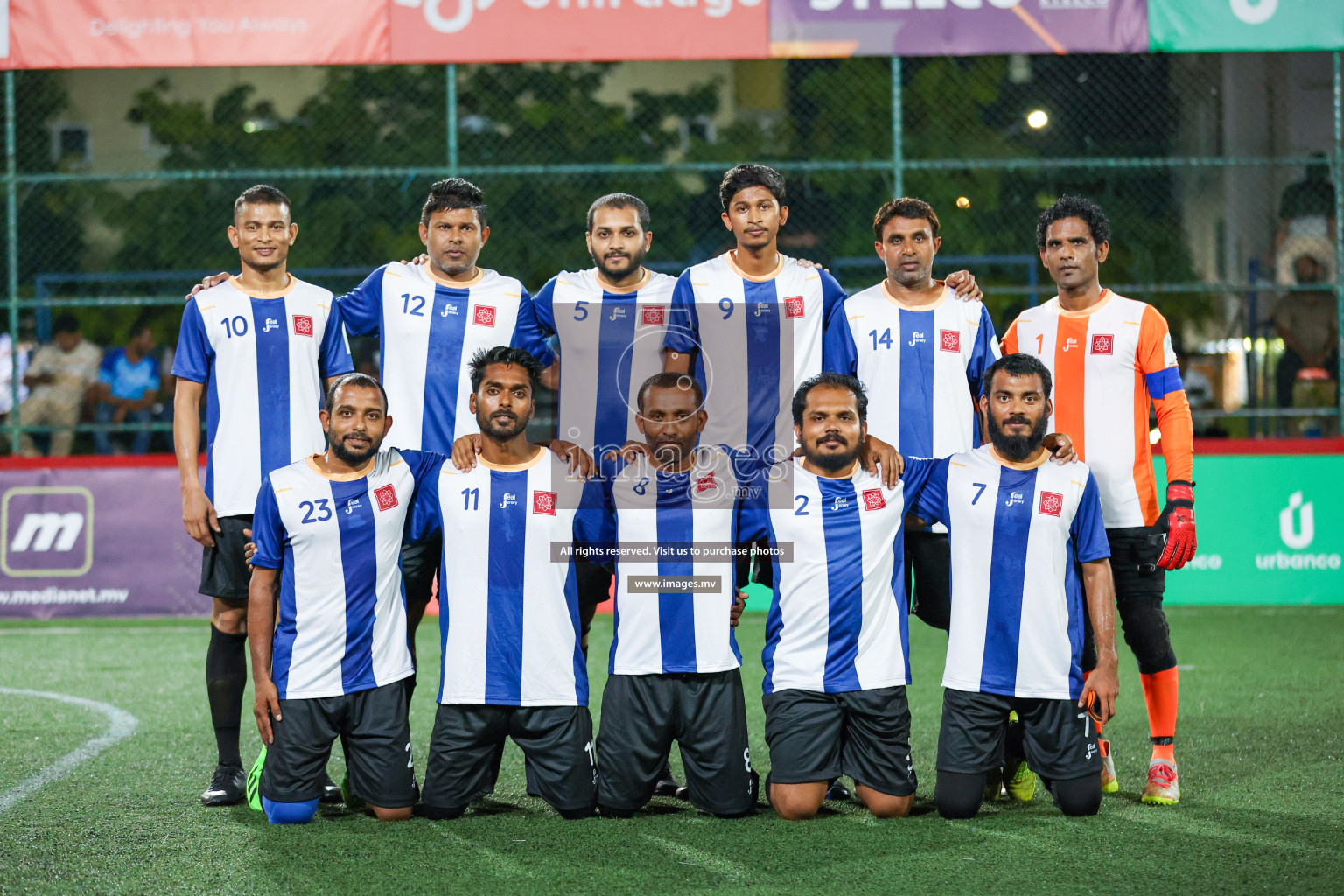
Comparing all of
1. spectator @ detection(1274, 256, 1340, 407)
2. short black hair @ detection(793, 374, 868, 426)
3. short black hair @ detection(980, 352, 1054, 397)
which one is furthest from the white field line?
spectator @ detection(1274, 256, 1340, 407)

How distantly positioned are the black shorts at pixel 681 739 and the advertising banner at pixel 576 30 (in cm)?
553

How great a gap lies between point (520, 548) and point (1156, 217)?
39.5 ft

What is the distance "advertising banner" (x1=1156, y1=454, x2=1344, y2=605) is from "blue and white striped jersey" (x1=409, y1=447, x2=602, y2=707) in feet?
17.7

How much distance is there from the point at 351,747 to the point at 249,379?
1.23m

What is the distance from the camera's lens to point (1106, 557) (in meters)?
3.97

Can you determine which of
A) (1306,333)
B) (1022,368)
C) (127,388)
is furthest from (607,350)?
(1306,333)

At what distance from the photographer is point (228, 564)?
13.8 ft

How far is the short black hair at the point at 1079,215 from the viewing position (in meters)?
4.24

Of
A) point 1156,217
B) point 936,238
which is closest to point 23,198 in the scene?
point 1156,217

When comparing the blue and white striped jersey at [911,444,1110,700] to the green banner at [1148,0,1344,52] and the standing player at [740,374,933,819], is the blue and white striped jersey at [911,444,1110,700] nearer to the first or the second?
the standing player at [740,374,933,819]

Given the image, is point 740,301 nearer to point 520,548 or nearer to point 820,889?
point 520,548

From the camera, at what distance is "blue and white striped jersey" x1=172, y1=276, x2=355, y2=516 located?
4266 millimetres

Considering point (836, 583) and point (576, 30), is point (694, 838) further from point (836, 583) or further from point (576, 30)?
point (576, 30)

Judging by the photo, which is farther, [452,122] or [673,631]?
[452,122]
